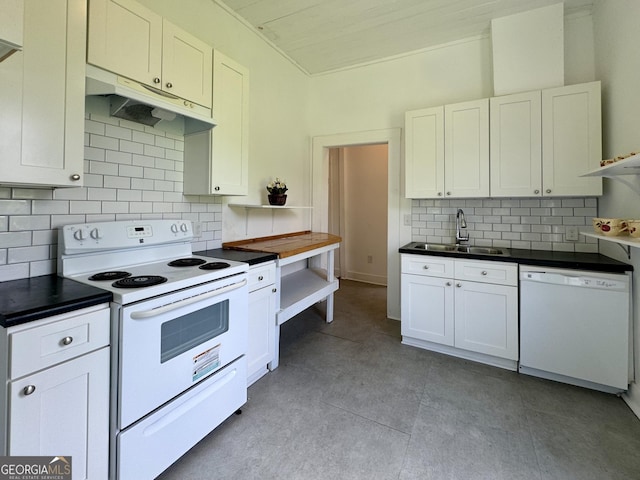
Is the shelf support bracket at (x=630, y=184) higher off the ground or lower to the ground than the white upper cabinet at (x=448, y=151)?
lower

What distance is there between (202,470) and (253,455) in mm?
247

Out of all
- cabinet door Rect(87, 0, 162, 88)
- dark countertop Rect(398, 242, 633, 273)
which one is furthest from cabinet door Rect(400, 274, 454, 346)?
cabinet door Rect(87, 0, 162, 88)

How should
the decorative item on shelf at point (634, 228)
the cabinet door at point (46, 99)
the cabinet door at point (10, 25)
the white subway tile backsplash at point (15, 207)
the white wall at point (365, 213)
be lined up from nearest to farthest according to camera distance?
1. the cabinet door at point (10, 25)
2. the cabinet door at point (46, 99)
3. the white subway tile backsplash at point (15, 207)
4. the decorative item on shelf at point (634, 228)
5. the white wall at point (365, 213)

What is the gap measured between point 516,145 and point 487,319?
150 centimetres

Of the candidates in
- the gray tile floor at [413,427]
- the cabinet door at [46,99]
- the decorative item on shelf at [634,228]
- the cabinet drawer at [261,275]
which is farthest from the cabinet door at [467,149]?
the cabinet door at [46,99]

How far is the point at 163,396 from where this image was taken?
4.37 ft

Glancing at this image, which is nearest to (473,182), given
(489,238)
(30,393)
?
(489,238)

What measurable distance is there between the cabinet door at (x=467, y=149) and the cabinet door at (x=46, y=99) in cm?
272

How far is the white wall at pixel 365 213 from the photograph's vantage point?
201 inches

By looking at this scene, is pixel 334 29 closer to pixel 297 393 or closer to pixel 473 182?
pixel 473 182

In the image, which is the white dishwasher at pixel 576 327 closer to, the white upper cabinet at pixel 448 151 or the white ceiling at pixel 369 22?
the white upper cabinet at pixel 448 151

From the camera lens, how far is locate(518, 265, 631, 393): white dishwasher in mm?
1958

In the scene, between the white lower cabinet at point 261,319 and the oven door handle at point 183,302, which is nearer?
the oven door handle at point 183,302

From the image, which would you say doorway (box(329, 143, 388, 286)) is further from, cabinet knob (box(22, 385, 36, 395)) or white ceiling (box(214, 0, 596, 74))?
cabinet knob (box(22, 385, 36, 395))
